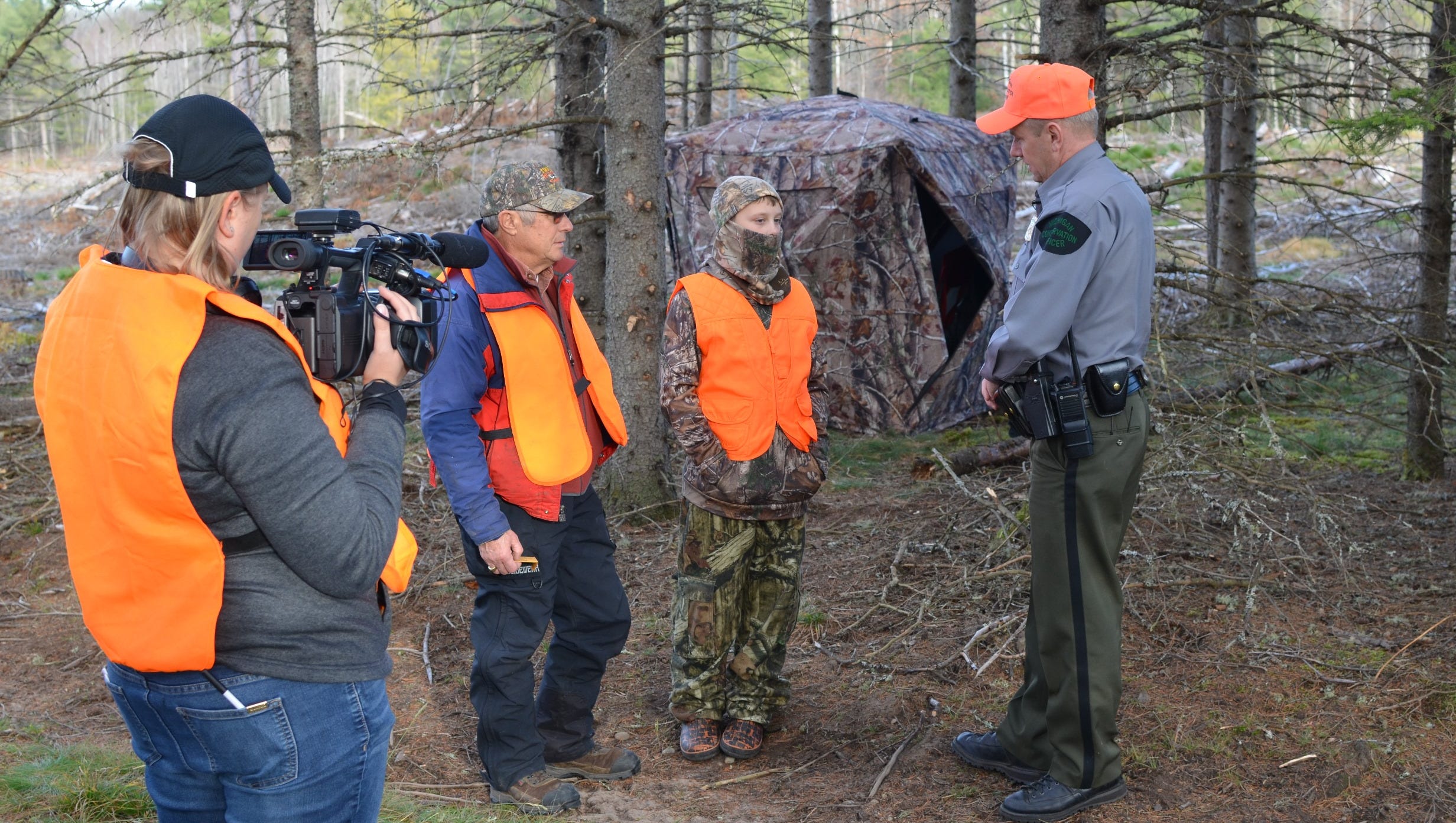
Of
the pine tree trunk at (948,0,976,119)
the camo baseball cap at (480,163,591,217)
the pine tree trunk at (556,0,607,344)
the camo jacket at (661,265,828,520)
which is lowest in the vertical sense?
the camo jacket at (661,265,828,520)

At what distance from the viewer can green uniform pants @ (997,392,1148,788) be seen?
354 cm

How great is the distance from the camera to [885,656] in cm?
510

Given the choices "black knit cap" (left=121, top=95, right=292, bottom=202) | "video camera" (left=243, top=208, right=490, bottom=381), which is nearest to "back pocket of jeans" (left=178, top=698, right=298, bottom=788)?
"video camera" (left=243, top=208, right=490, bottom=381)

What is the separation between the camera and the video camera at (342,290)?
2143 millimetres

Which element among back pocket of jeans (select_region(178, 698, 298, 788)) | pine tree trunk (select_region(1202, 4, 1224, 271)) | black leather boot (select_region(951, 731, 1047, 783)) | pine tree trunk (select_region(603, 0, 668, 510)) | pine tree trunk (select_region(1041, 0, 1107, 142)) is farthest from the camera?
pine tree trunk (select_region(1202, 4, 1224, 271))

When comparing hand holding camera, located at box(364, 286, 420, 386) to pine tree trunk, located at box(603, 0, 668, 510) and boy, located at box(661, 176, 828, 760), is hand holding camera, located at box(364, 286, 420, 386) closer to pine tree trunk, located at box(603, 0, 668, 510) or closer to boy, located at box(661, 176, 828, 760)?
boy, located at box(661, 176, 828, 760)

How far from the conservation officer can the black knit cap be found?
7.67 feet

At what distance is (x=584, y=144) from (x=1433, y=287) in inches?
226

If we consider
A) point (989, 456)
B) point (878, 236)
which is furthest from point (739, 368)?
point (878, 236)

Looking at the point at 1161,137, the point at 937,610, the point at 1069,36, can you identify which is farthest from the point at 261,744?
the point at 1161,137

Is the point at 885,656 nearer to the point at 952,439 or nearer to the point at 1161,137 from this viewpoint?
the point at 952,439

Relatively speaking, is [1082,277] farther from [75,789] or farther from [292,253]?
[75,789]

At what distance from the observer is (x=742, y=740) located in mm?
4344

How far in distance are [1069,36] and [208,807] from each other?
207 inches
